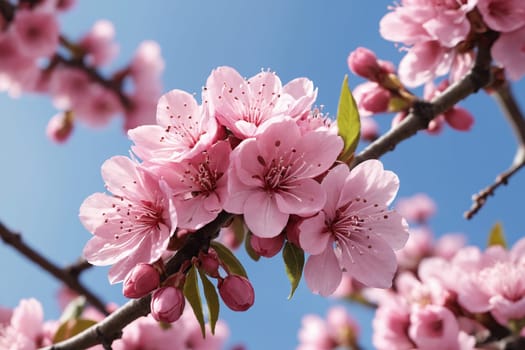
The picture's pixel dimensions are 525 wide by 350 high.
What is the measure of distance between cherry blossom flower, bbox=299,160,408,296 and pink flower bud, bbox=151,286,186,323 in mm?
290

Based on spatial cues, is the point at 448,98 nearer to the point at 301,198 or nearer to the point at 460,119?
the point at 460,119

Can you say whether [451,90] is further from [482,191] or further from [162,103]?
[162,103]

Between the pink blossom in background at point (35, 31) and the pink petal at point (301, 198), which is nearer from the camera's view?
the pink petal at point (301, 198)

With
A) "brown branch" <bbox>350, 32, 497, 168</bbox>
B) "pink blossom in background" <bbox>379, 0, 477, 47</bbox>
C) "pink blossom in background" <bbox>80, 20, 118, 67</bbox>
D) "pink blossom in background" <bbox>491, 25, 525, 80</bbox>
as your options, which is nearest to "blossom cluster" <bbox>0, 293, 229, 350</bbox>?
"brown branch" <bbox>350, 32, 497, 168</bbox>

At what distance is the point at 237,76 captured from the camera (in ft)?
4.56

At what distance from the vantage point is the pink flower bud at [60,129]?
439 centimetres

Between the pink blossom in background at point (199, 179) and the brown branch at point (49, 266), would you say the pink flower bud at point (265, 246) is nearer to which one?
the pink blossom in background at point (199, 179)

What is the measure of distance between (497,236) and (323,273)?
1.23 meters

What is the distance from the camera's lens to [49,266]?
256 centimetres

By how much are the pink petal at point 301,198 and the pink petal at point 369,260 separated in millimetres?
146

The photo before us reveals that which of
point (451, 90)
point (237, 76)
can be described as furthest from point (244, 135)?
point (451, 90)

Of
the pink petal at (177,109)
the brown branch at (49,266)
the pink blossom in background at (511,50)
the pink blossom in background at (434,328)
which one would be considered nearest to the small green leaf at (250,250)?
the pink petal at (177,109)

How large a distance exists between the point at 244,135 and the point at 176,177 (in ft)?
0.57

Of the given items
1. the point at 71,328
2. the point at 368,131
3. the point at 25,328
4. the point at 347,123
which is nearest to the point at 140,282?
the point at 347,123
